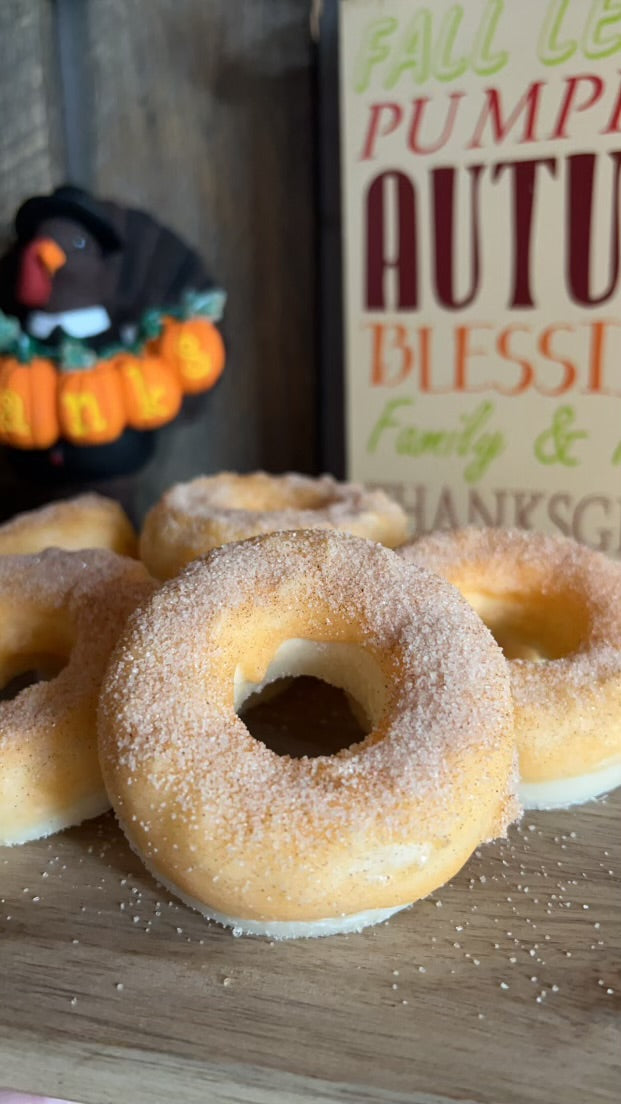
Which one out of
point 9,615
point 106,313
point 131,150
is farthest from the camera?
point 131,150

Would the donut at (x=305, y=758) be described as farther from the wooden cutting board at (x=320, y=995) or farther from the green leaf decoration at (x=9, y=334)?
the green leaf decoration at (x=9, y=334)

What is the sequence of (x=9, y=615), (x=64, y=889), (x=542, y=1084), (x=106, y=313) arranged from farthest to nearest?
1. (x=106, y=313)
2. (x=9, y=615)
3. (x=64, y=889)
4. (x=542, y=1084)

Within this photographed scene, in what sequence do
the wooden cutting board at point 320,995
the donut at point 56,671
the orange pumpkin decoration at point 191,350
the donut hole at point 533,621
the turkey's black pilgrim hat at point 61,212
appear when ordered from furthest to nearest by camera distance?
the orange pumpkin decoration at point 191,350 → the turkey's black pilgrim hat at point 61,212 → the donut hole at point 533,621 → the donut at point 56,671 → the wooden cutting board at point 320,995

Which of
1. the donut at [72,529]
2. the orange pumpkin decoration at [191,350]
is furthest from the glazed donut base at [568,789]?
the orange pumpkin decoration at [191,350]

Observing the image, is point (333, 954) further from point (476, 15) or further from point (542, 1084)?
point (476, 15)

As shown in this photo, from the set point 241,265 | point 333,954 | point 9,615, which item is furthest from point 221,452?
point 333,954

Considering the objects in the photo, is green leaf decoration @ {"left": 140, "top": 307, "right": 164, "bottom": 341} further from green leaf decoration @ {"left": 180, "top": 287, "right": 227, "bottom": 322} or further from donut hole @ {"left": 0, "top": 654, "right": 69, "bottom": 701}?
donut hole @ {"left": 0, "top": 654, "right": 69, "bottom": 701}

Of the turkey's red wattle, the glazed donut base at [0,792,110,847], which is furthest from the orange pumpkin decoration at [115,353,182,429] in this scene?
the glazed donut base at [0,792,110,847]
